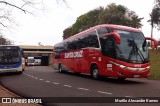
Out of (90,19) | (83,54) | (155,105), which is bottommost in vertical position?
(155,105)

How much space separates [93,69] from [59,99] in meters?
10.3

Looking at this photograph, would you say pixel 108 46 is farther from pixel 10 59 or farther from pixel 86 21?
pixel 86 21

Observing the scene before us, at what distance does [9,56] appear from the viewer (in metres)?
29.1

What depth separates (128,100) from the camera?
11.4 meters

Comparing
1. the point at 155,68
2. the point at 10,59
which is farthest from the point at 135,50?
the point at 155,68

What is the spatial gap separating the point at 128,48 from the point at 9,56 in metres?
→ 13.9

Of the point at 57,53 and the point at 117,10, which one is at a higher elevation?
the point at 117,10

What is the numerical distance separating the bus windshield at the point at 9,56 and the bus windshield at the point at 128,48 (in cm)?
1186

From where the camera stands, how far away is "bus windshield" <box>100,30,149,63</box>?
1853 cm

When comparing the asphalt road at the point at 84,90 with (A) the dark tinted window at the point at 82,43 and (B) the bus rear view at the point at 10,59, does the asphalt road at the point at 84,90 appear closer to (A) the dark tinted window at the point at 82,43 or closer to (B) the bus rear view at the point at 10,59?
(A) the dark tinted window at the point at 82,43

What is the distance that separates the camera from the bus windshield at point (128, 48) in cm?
1853

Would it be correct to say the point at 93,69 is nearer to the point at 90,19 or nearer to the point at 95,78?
the point at 95,78

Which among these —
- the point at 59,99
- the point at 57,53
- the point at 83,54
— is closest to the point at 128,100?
the point at 59,99

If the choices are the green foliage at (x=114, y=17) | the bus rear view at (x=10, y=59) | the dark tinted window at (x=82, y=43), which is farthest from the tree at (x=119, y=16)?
the bus rear view at (x=10, y=59)
